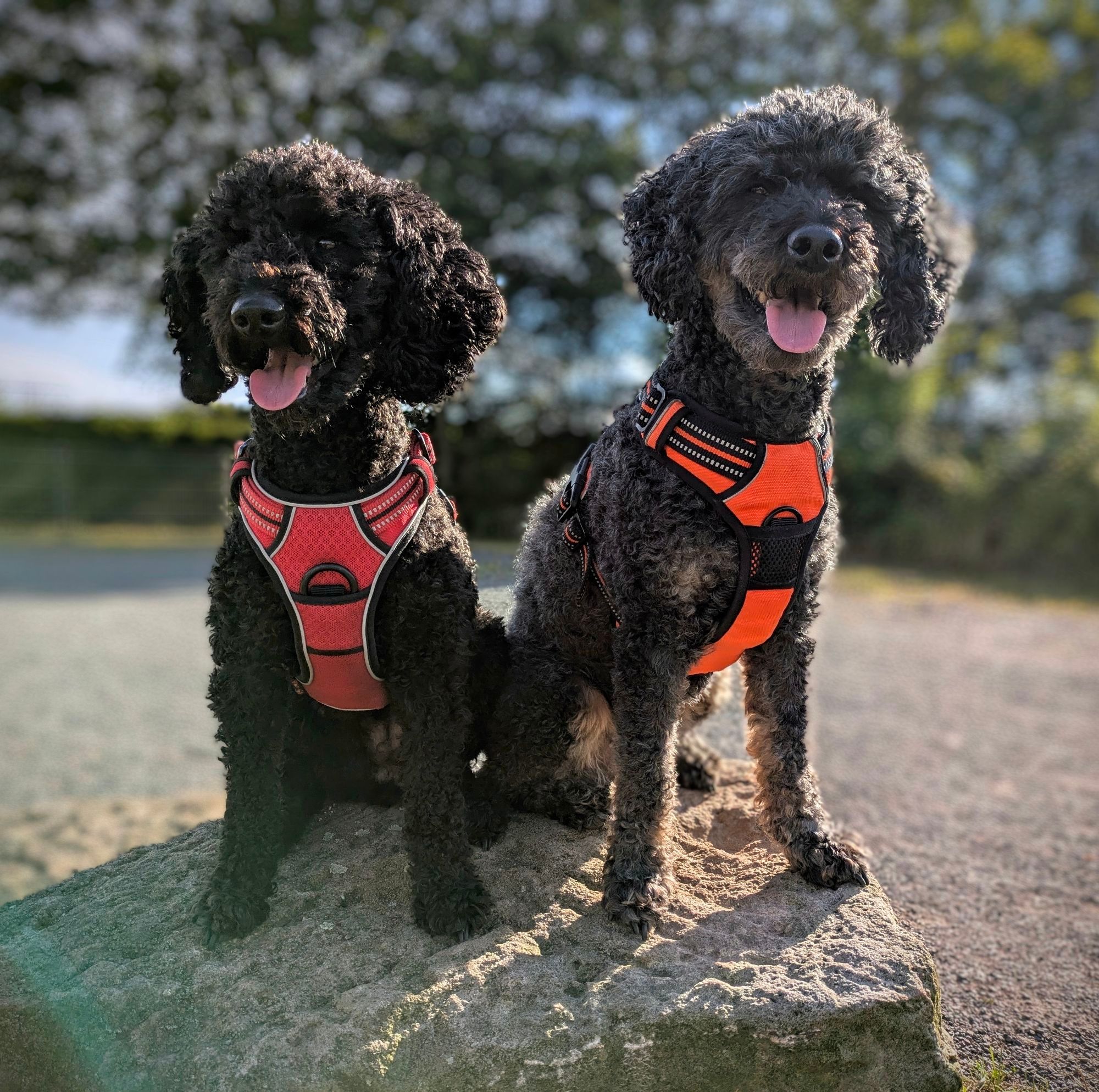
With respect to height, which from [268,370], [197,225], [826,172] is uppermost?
[826,172]

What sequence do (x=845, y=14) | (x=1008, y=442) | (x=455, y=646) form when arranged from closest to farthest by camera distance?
(x=455, y=646)
(x=1008, y=442)
(x=845, y=14)

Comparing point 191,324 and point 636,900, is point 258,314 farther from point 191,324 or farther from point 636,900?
point 636,900

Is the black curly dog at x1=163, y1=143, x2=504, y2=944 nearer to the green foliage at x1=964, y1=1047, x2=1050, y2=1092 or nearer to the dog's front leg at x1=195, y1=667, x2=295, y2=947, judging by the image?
the dog's front leg at x1=195, y1=667, x2=295, y2=947

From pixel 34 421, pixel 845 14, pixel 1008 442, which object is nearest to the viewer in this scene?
pixel 1008 442

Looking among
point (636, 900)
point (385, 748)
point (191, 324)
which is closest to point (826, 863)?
point (636, 900)

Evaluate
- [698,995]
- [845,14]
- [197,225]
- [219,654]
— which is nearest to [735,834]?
[698,995]

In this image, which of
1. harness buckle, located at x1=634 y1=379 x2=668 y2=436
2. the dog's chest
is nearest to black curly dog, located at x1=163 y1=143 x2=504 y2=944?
the dog's chest

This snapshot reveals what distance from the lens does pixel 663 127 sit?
1491 centimetres

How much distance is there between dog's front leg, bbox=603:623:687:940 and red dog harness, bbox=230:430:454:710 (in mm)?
645

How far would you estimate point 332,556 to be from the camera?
2381 millimetres

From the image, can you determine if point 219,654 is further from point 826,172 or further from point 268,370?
point 826,172

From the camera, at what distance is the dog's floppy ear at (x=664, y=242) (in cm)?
245

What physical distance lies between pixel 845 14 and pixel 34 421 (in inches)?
720

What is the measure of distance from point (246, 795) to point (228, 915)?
0.29 metres
